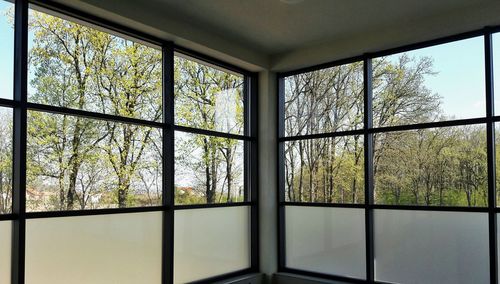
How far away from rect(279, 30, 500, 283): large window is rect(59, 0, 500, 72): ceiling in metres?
0.27

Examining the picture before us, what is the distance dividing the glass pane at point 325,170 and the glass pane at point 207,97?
854 millimetres

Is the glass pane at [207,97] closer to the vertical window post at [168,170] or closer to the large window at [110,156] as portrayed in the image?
the large window at [110,156]

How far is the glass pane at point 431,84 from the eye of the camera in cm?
425

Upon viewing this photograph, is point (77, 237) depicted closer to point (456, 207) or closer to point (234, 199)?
point (234, 199)

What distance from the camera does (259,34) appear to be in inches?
192

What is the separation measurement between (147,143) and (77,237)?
3.65 ft

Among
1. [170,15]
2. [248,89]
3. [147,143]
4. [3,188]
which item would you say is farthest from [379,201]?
[3,188]

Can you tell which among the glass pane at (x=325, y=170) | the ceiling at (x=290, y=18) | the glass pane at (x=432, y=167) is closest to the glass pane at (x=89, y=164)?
the ceiling at (x=290, y=18)

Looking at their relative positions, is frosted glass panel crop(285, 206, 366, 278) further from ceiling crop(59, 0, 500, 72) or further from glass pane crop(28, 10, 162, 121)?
glass pane crop(28, 10, 162, 121)

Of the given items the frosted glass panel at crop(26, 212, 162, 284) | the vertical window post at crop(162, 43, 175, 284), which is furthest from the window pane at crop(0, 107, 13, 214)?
the vertical window post at crop(162, 43, 175, 284)

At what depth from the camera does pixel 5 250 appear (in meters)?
3.17

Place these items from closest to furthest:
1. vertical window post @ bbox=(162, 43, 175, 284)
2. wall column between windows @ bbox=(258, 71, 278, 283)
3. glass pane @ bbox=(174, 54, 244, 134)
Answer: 1. vertical window post @ bbox=(162, 43, 175, 284)
2. glass pane @ bbox=(174, 54, 244, 134)
3. wall column between windows @ bbox=(258, 71, 278, 283)

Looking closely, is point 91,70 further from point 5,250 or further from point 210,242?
point 210,242

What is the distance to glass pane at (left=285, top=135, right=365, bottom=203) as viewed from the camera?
4.99m
